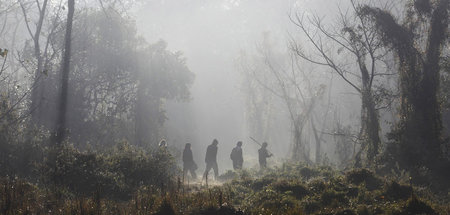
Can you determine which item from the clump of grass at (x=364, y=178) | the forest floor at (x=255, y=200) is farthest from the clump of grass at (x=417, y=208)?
the clump of grass at (x=364, y=178)

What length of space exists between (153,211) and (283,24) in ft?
187

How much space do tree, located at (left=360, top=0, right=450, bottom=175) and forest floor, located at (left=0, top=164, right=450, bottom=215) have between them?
106 inches

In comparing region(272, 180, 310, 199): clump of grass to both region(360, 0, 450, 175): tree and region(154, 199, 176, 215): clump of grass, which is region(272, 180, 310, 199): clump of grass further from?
region(360, 0, 450, 175): tree

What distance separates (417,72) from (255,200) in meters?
9.04

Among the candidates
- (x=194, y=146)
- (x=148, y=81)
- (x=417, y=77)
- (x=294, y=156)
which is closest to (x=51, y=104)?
(x=148, y=81)

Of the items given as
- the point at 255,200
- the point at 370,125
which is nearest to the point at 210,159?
the point at 370,125

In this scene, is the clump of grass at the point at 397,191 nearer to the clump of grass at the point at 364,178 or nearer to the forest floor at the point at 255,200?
the forest floor at the point at 255,200

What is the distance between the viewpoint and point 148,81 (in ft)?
82.8

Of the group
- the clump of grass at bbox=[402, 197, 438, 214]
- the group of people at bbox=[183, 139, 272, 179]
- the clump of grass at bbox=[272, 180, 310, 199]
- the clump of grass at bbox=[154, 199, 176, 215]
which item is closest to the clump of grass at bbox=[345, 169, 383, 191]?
the clump of grass at bbox=[272, 180, 310, 199]

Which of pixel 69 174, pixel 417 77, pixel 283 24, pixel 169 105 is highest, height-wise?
pixel 283 24

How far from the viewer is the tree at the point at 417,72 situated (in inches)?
537

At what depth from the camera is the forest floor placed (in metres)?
6.93

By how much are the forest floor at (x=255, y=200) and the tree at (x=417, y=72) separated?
269 cm

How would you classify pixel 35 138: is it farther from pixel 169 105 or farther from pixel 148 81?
pixel 169 105
